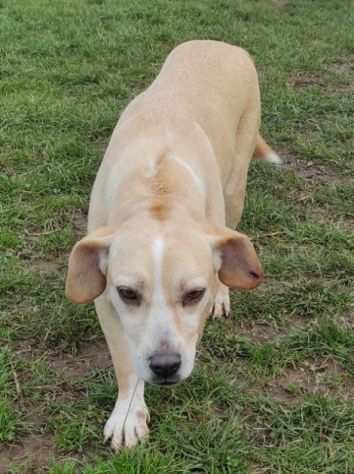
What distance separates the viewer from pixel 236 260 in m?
3.07

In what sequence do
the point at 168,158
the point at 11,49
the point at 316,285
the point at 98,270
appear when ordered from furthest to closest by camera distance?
the point at 11,49 < the point at 316,285 < the point at 168,158 < the point at 98,270

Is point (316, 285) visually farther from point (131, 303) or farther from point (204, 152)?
point (131, 303)

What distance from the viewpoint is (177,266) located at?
8.85 ft

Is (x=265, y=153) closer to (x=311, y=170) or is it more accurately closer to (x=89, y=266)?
(x=311, y=170)

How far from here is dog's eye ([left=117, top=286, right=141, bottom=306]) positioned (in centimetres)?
276

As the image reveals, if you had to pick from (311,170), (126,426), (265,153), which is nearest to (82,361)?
(126,426)

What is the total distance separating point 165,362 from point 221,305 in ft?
4.94

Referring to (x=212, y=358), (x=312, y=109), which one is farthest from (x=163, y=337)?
(x=312, y=109)

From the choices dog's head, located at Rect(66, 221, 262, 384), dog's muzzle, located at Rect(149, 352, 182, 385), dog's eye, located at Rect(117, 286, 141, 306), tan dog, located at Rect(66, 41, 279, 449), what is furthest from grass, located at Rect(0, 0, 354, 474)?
dog's eye, located at Rect(117, 286, 141, 306)

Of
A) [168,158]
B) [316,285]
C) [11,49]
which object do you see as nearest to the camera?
[168,158]

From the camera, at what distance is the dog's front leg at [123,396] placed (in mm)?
3307

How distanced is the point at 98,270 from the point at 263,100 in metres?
4.69

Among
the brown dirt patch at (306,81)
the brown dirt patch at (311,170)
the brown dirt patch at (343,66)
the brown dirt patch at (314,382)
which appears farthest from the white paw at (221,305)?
the brown dirt patch at (343,66)

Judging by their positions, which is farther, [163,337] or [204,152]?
[204,152]
